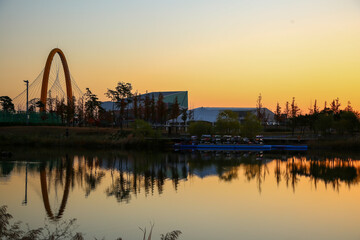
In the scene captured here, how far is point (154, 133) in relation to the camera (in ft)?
166

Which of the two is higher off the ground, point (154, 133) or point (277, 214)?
point (154, 133)

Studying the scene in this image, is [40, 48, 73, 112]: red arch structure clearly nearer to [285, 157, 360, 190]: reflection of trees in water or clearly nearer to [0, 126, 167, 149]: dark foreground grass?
[0, 126, 167, 149]: dark foreground grass

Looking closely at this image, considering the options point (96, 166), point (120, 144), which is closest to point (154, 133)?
point (120, 144)

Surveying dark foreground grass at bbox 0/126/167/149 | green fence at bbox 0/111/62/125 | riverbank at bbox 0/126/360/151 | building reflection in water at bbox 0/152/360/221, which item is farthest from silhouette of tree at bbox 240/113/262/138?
green fence at bbox 0/111/62/125

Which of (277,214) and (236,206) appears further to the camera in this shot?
(236,206)

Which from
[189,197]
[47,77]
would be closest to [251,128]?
[47,77]

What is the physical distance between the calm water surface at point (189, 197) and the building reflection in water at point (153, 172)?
64 mm

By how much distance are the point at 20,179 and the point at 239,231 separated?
15.9 m

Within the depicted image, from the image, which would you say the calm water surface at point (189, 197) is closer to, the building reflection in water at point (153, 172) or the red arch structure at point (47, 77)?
the building reflection in water at point (153, 172)

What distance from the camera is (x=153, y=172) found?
2895 centimetres

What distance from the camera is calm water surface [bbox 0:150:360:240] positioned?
14.7 m

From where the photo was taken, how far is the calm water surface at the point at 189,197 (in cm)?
1473

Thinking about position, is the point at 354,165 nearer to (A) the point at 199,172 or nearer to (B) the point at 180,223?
(A) the point at 199,172

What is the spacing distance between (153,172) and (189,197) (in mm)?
8986
